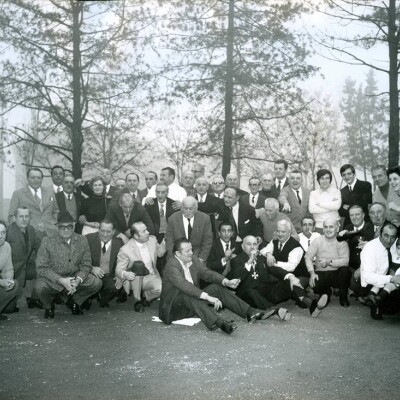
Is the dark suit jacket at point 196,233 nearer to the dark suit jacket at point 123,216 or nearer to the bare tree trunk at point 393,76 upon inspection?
the dark suit jacket at point 123,216

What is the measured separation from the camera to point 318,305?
6.54 metres

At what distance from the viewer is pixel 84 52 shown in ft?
42.8

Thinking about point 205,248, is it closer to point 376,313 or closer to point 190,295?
point 190,295

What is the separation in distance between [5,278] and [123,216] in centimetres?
219

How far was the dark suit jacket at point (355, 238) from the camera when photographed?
24.4ft

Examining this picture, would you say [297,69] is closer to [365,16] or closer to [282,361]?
[365,16]

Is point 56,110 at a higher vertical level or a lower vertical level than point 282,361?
higher

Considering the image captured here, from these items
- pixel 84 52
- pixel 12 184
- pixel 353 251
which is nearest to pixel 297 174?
pixel 353 251

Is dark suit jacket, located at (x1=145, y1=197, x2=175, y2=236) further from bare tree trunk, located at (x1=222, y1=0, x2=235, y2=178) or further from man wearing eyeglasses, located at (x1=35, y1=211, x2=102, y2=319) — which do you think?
bare tree trunk, located at (x1=222, y1=0, x2=235, y2=178)

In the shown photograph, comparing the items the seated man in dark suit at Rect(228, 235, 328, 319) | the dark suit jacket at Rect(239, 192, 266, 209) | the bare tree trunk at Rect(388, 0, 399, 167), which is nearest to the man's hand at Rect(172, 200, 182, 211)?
the dark suit jacket at Rect(239, 192, 266, 209)

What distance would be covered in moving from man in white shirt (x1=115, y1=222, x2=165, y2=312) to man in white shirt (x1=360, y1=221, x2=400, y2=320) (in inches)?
118

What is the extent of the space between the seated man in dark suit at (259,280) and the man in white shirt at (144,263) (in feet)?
3.94

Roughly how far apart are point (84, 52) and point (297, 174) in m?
7.59

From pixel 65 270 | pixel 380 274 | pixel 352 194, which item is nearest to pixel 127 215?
pixel 65 270
